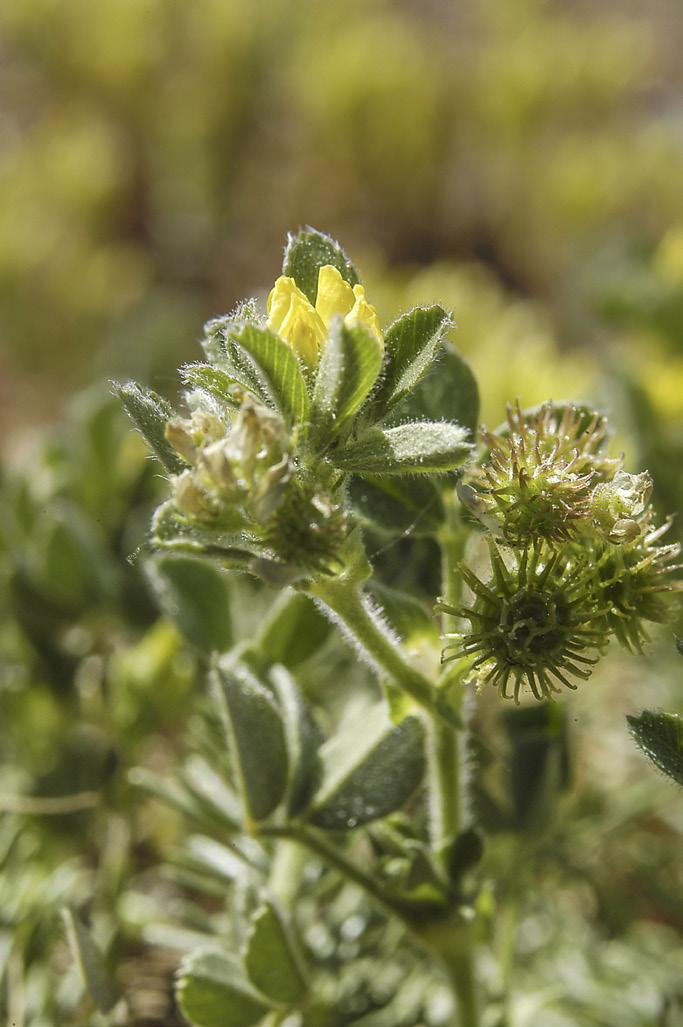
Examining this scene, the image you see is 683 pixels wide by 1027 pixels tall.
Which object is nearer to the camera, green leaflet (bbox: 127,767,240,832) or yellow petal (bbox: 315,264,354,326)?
yellow petal (bbox: 315,264,354,326)

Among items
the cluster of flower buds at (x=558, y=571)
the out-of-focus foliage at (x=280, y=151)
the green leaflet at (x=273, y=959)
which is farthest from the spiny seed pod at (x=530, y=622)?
the out-of-focus foliage at (x=280, y=151)

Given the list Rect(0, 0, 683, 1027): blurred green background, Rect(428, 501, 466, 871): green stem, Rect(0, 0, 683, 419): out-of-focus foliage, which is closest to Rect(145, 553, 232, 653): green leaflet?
Rect(0, 0, 683, 1027): blurred green background

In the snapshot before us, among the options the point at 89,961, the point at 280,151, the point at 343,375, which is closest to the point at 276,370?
the point at 343,375

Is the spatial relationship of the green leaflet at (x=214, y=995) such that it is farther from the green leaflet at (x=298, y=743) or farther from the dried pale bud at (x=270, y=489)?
the dried pale bud at (x=270, y=489)

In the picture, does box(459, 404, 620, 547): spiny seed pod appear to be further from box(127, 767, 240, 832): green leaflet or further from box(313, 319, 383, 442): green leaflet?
box(127, 767, 240, 832): green leaflet

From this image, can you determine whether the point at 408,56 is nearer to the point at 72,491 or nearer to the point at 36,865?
the point at 72,491
